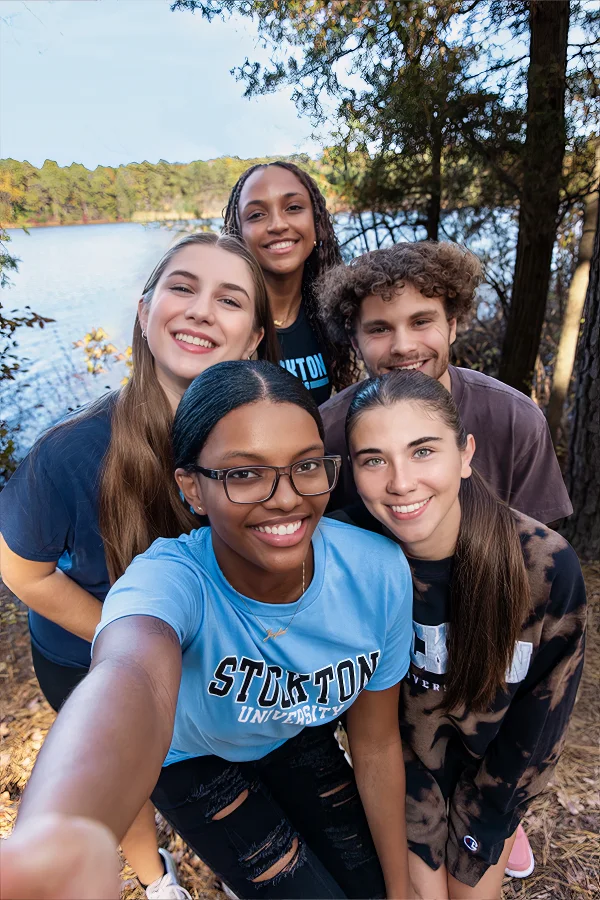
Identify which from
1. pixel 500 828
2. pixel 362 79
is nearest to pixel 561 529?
pixel 500 828

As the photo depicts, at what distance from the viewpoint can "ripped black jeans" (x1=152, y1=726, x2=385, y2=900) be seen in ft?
5.23

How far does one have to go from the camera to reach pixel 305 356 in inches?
105

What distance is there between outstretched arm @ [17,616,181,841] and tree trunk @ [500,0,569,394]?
9.02ft

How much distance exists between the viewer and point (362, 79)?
7.72 ft

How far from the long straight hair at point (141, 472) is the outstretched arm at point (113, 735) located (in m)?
0.63

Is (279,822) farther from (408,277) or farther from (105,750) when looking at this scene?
(408,277)

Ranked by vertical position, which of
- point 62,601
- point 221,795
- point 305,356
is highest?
point 305,356

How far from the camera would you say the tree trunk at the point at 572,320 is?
307cm

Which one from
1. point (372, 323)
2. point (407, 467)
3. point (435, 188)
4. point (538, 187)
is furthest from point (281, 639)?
point (538, 187)

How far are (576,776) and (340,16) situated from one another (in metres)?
3.32

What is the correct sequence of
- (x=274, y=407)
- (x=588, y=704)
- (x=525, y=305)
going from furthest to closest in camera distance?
(x=525, y=305) < (x=588, y=704) < (x=274, y=407)

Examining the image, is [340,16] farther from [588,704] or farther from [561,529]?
[588,704]

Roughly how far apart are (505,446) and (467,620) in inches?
27.6

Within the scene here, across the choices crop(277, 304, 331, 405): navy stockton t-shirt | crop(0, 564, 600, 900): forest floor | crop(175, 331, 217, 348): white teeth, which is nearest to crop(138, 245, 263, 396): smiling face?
crop(175, 331, 217, 348): white teeth
